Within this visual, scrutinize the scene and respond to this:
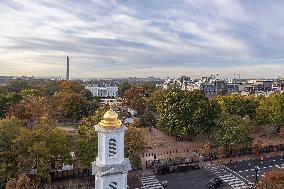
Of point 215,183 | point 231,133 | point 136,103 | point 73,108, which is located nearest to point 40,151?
point 215,183

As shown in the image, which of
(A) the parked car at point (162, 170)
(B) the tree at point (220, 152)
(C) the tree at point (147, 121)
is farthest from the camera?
(C) the tree at point (147, 121)

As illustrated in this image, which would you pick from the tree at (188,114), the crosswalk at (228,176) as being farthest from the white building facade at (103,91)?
the crosswalk at (228,176)

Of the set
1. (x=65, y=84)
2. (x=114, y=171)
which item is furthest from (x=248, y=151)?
(x=65, y=84)

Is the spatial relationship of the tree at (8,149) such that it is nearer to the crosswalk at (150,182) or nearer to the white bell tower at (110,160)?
the crosswalk at (150,182)

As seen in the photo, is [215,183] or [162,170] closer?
[215,183]

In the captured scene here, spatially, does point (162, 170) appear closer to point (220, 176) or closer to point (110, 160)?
point (220, 176)
